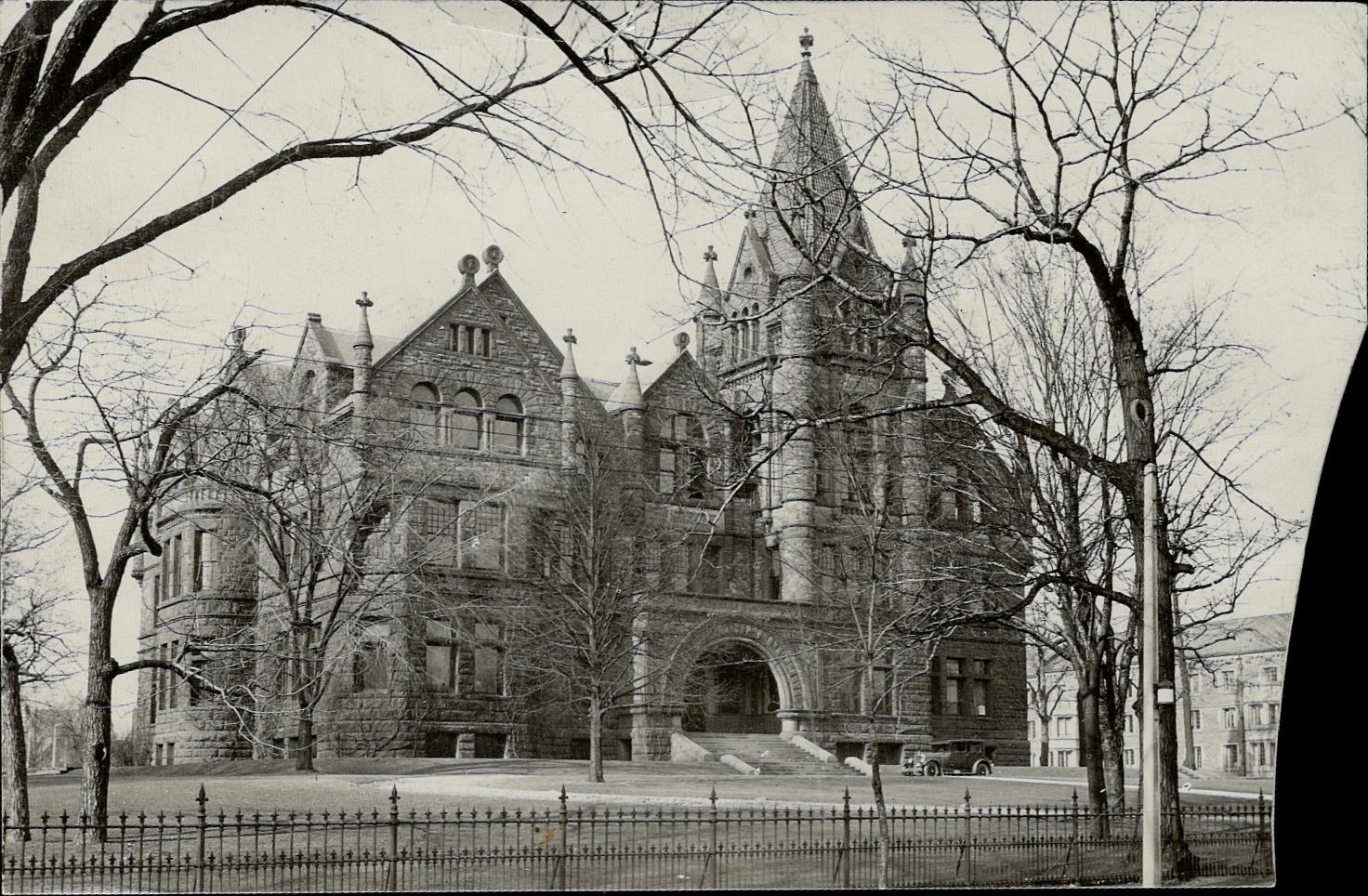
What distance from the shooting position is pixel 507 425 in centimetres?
786

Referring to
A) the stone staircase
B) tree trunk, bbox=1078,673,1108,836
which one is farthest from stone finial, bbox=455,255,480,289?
tree trunk, bbox=1078,673,1108,836

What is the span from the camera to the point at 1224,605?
1227cm

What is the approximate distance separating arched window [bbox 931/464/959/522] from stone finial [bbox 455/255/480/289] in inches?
202

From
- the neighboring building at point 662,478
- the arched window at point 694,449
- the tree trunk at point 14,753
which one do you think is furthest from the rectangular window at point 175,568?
the arched window at point 694,449

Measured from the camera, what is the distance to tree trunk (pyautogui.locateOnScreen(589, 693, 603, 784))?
28.4ft

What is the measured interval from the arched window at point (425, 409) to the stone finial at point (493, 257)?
0.97m

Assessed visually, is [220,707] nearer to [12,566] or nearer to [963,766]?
[12,566]

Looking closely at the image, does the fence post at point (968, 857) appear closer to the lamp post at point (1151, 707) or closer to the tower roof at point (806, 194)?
the lamp post at point (1151, 707)

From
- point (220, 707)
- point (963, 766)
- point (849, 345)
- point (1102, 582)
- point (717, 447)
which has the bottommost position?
point (963, 766)

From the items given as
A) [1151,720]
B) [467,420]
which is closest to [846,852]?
[1151,720]

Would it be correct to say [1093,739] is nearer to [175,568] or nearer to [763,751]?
[763,751]

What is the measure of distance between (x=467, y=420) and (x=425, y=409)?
27 cm

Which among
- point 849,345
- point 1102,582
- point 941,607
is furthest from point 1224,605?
point 849,345

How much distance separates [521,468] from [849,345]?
2.33 m
